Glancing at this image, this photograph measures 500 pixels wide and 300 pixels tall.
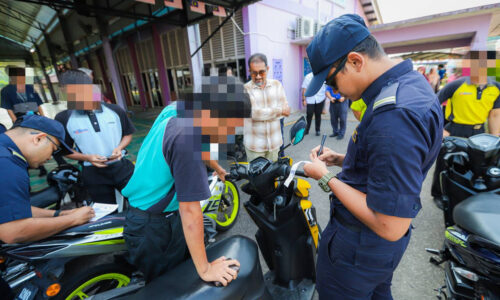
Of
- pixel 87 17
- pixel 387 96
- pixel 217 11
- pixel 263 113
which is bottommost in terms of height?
pixel 263 113

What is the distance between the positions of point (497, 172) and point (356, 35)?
2.07m

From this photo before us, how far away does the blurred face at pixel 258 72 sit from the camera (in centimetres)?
287

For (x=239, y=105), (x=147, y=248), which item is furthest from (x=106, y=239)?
(x=239, y=105)

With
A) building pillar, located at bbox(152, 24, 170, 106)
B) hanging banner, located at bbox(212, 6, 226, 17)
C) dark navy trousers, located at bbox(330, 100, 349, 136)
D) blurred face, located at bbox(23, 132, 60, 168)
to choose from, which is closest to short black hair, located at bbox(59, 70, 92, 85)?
blurred face, located at bbox(23, 132, 60, 168)

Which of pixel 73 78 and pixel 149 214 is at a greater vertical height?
pixel 73 78

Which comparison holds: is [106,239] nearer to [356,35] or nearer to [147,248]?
[147,248]

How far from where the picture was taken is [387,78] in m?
0.91

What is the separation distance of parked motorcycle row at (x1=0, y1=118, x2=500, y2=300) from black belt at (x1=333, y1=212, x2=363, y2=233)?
318mm

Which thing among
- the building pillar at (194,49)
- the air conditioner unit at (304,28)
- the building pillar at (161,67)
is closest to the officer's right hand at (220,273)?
the building pillar at (194,49)

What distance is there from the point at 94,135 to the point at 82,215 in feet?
2.97

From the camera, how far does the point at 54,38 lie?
16094 mm

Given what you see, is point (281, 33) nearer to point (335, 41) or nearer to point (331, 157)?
point (331, 157)

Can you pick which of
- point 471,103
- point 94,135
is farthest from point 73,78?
point 471,103

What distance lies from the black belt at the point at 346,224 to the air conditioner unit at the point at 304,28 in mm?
9015
